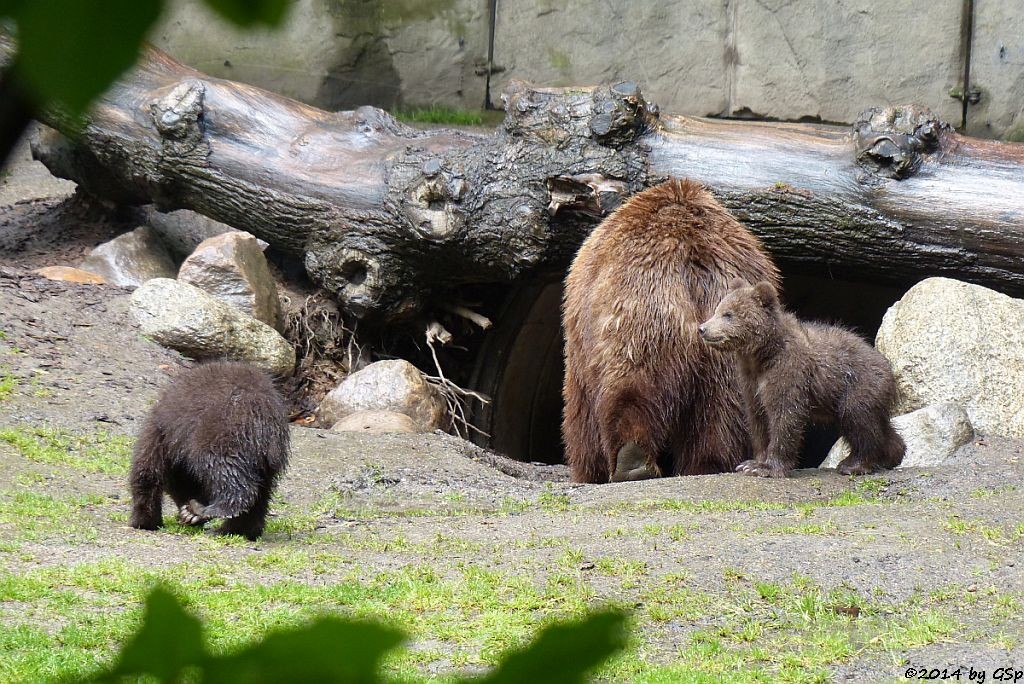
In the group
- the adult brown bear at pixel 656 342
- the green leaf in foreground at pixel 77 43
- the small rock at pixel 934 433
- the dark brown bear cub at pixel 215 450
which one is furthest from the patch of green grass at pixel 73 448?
the green leaf in foreground at pixel 77 43

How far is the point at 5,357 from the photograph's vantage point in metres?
8.38

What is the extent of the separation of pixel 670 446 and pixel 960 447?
1.87 metres

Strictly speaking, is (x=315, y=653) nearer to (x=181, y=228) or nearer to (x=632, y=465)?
(x=632, y=465)

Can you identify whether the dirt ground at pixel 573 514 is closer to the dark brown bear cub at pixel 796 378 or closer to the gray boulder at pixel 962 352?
the dark brown bear cub at pixel 796 378

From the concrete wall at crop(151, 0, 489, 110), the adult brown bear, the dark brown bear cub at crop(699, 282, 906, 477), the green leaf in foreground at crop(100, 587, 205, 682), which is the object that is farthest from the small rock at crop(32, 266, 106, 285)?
the green leaf in foreground at crop(100, 587, 205, 682)

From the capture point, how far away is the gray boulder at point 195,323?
9.40 metres

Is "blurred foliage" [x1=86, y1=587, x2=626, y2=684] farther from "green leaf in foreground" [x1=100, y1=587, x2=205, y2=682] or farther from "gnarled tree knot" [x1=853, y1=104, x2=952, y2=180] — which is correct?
"gnarled tree knot" [x1=853, y1=104, x2=952, y2=180]

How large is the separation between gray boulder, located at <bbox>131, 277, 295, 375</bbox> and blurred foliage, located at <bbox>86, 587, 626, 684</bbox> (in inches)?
355

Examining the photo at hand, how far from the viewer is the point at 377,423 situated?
29.8 feet

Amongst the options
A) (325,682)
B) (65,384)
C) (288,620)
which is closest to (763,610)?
(288,620)

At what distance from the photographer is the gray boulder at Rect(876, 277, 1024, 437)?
8141mm

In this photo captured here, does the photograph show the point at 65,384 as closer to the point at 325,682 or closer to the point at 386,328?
the point at 386,328

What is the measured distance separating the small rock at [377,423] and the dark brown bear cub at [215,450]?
9.92 feet

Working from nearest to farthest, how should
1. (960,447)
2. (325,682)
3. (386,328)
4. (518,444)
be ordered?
1. (325,682)
2. (960,447)
3. (386,328)
4. (518,444)
